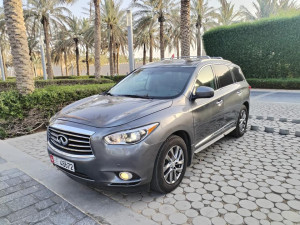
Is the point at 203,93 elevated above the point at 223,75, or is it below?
below

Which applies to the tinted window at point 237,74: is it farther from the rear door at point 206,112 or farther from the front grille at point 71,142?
the front grille at point 71,142

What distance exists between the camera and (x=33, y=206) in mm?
2986

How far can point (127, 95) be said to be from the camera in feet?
12.6

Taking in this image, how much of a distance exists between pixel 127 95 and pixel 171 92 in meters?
Answer: 0.76

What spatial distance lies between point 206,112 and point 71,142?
7.05 ft

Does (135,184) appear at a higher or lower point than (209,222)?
higher

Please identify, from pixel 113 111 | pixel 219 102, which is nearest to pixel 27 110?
pixel 113 111

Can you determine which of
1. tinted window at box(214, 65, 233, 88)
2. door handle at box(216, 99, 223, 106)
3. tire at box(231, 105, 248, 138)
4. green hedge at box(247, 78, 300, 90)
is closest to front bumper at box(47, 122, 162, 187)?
door handle at box(216, 99, 223, 106)

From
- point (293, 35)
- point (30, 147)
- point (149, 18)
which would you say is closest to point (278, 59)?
point (293, 35)

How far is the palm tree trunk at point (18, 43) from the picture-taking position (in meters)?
6.62

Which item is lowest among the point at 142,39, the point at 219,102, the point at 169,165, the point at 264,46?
the point at 169,165

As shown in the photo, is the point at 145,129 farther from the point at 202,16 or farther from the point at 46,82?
the point at 202,16

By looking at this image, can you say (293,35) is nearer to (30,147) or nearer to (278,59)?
(278,59)

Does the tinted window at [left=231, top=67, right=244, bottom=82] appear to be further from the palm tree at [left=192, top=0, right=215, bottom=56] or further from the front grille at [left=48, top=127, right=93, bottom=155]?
the palm tree at [left=192, top=0, right=215, bottom=56]
